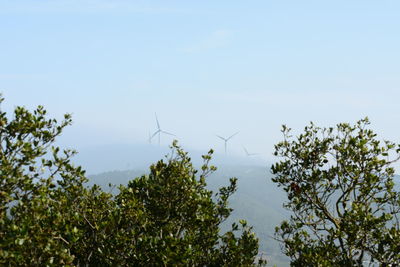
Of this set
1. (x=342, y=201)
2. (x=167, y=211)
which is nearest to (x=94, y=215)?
(x=167, y=211)

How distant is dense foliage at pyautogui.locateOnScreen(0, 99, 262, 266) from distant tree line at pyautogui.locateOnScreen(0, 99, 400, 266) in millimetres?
43

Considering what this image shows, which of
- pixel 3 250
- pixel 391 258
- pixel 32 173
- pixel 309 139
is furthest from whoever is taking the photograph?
pixel 309 139

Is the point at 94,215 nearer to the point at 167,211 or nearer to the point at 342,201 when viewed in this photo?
the point at 167,211

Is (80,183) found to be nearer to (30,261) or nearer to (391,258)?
(30,261)

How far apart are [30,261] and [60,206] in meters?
4.06

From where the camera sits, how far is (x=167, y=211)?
22.0 m

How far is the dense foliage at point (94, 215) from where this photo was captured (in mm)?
14136

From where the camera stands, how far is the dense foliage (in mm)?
14136

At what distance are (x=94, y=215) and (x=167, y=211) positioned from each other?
3.65m

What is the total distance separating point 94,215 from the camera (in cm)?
2080

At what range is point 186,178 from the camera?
21641 millimetres

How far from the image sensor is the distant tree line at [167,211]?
51.5 feet

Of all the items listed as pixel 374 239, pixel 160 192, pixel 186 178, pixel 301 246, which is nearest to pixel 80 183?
pixel 160 192

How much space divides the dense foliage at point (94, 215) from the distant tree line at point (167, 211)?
43 millimetres
